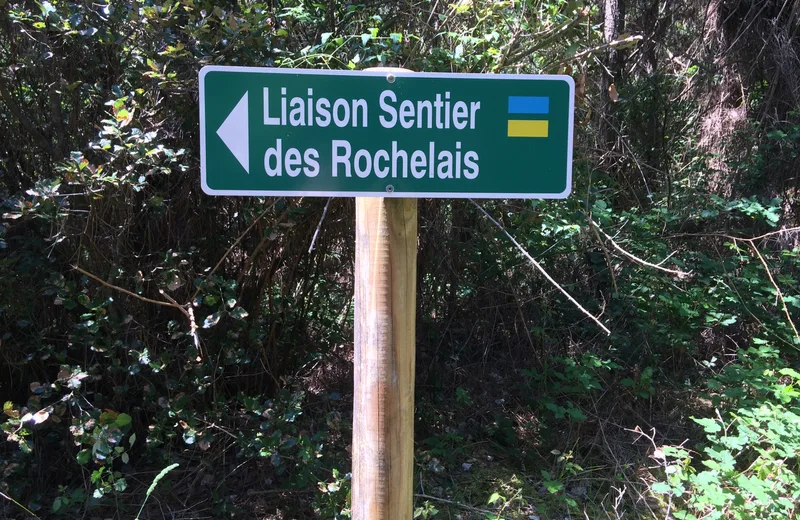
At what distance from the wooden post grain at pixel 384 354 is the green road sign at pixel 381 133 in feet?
0.35

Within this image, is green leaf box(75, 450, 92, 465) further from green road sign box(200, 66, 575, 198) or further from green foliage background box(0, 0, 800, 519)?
green road sign box(200, 66, 575, 198)

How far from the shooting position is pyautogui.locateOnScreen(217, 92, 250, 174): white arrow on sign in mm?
1382

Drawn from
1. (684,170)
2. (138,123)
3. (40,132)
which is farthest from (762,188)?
(40,132)

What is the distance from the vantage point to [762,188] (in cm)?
523

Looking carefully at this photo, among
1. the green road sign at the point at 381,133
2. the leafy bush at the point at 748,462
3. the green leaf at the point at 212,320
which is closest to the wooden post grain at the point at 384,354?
the green road sign at the point at 381,133

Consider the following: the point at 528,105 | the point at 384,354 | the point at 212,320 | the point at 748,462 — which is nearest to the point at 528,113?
the point at 528,105

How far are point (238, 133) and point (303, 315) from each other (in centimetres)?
237

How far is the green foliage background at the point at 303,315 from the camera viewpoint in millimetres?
2674

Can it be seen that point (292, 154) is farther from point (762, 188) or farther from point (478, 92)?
point (762, 188)

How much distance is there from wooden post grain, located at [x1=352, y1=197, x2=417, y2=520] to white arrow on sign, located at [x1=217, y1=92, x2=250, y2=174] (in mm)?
292

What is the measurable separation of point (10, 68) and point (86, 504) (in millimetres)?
2169

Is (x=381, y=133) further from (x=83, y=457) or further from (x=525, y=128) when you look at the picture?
(x=83, y=457)

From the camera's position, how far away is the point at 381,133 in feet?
4.60

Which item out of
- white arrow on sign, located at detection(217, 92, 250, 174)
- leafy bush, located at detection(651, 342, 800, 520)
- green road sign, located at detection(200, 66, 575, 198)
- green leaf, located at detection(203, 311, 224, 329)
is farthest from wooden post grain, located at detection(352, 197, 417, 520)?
leafy bush, located at detection(651, 342, 800, 520)
